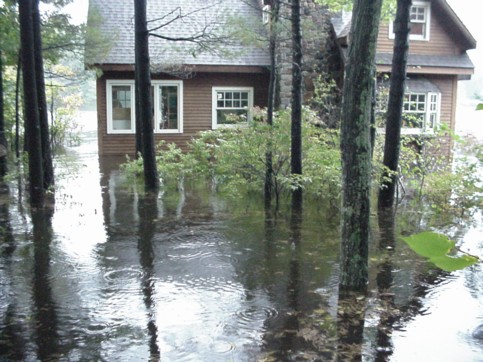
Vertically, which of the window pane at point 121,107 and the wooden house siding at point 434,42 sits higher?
the wooden house siding at point 434,42

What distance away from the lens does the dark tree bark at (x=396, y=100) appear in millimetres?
9164

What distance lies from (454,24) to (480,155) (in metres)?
12.5

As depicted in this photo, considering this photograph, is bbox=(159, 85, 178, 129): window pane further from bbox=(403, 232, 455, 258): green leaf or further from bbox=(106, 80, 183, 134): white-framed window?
bbox=(403, 232, 455, 258): green leaf

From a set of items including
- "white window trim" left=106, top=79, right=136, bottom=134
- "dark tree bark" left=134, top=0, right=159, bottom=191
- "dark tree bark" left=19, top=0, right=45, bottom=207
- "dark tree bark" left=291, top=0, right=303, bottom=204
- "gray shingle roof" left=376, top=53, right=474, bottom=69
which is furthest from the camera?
"white window trim" left=106, top=79, right=136, bottom=134

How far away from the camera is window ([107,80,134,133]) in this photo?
1912 cm

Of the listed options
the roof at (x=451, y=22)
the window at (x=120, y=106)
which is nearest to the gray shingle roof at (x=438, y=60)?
the roof at (x=451, y=22)

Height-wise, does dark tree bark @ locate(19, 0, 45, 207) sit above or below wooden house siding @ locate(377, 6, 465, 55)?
below

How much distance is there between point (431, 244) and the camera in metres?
1.23

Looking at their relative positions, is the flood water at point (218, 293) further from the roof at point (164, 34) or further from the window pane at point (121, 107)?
the window pane at point (121, 107)

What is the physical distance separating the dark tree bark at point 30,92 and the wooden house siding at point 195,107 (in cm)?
995

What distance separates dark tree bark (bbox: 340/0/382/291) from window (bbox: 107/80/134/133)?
49.3 feet

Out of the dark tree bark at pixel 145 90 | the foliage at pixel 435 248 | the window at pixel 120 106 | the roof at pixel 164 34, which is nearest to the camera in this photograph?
the foliage at pixel 435 248

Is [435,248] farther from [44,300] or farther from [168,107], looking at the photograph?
[168,107]

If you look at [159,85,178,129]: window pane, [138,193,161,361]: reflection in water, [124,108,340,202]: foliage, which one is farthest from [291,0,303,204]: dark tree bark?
[159,85,178,129]: window pane
